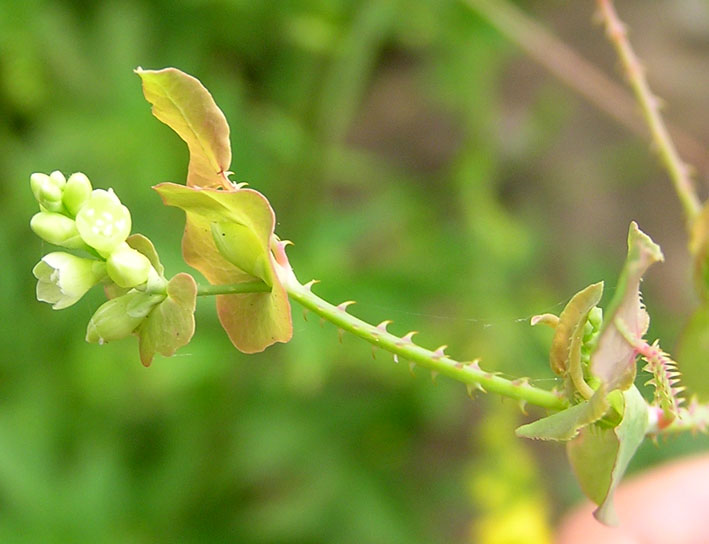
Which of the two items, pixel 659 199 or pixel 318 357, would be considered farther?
pixel 659 199

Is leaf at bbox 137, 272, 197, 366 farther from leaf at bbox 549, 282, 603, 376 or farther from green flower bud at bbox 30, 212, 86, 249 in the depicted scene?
leaf at bbox 549, 282, 603, 376

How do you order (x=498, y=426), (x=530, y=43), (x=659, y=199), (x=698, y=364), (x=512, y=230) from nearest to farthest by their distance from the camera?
(x=698, y=364) < (x=530, y=43) < (x=498, y=426) < (x=512, y=230) < (x=659, y=199)

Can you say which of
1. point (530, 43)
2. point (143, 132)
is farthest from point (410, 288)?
point (143, 132)

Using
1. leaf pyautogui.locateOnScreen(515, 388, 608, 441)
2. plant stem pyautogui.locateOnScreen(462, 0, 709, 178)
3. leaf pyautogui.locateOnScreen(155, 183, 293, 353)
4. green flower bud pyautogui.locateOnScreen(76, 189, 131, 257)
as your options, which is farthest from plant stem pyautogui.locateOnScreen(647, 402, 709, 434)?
plant stem pyautogui.locateOnScreen(462, 0, 709, 178)

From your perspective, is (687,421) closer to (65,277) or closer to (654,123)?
(654,123)

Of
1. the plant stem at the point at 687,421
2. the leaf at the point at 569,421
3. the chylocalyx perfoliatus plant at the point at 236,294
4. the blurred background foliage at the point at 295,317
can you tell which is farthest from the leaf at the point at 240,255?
the blurred background foliage at the point at 295,317

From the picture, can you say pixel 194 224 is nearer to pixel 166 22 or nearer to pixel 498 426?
pixel 498 426
